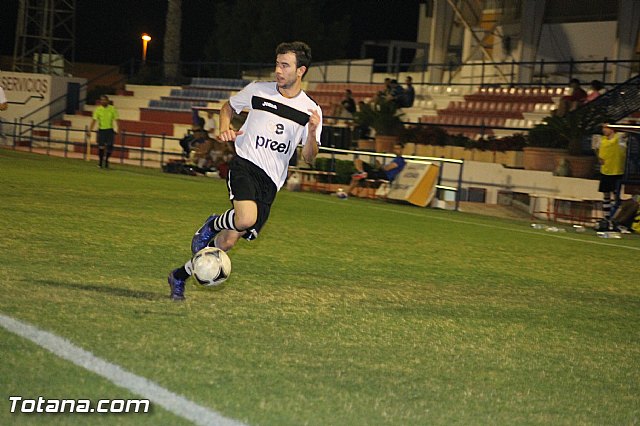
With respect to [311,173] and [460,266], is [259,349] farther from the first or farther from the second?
[311,173]

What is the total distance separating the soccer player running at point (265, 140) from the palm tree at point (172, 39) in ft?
114

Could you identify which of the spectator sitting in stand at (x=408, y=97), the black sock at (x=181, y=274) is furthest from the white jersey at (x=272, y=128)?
the spectator sitting in stand at (x=408, y=97)

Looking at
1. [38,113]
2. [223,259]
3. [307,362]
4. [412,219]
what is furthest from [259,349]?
[38,113]

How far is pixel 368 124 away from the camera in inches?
1139

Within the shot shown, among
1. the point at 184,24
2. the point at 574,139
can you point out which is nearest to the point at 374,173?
the point at 574,139

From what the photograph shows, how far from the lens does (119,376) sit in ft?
17.7

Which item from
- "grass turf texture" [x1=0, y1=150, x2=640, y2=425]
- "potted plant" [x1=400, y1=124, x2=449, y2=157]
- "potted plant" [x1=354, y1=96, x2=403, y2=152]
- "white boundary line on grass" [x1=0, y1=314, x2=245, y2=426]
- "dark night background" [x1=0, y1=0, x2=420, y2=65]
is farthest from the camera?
"dark night background" [x1=0, y1=0, x2=420, y2=65]

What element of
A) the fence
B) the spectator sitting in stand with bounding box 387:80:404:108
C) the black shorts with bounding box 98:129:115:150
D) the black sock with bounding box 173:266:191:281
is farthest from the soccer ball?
the spectator sitting in stand with bounding box 387:80:404:108

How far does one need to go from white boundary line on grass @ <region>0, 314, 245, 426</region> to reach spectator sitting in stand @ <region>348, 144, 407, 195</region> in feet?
56.4

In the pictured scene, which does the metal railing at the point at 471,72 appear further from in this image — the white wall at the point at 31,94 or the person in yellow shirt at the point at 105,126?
the person in yellow shirt at the point at 105,126

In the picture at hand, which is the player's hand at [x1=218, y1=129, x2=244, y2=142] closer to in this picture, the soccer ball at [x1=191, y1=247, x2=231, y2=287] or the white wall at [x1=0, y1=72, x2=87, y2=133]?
the soccer ball at [x1=191, y1=247, x2=231, y2=287]

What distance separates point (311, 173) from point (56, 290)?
58.7 ft

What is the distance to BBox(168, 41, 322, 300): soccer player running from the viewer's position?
7859 millimetres

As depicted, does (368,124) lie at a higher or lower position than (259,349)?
higher
